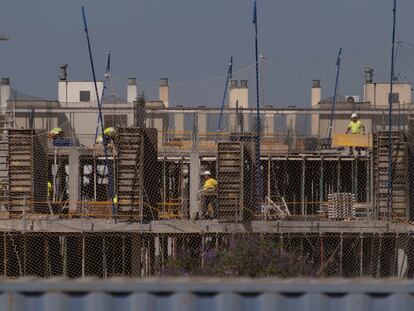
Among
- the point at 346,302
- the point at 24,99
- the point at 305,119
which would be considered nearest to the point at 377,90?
the point at 305,119

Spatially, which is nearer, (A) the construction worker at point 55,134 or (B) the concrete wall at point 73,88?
(A) the construction worker at point 55,134

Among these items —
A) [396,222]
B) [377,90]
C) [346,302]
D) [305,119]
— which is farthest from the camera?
[377,90]

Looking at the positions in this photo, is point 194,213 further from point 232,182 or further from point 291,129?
point 291,129

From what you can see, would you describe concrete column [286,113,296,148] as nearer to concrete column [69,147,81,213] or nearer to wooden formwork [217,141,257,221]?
concrete column [69,147,81,213]

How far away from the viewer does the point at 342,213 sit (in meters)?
34.8

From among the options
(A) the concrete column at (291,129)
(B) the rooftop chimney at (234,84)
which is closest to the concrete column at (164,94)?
(B) the rooftop chimney at (234,84)

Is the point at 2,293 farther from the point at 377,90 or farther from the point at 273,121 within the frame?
the point at 377,90

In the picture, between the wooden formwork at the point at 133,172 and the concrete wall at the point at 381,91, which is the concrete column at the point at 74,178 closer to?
the wooden formwork at the point at 133,172

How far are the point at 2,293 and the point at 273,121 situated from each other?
1606 inches

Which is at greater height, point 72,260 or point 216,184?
point 216,184

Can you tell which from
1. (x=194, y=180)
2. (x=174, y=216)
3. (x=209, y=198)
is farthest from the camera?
(x=194, y=180)

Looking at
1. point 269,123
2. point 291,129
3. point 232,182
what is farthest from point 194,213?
point 269,123

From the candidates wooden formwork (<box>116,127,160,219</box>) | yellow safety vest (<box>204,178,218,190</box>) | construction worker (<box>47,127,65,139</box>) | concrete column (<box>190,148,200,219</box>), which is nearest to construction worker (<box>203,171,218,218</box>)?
yellow safety vest (<box>204,178,218,190</box>)

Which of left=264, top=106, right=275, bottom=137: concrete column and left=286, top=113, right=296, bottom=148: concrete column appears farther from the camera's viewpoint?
left=264, top=106, right=275, bottom=137: concrete column
